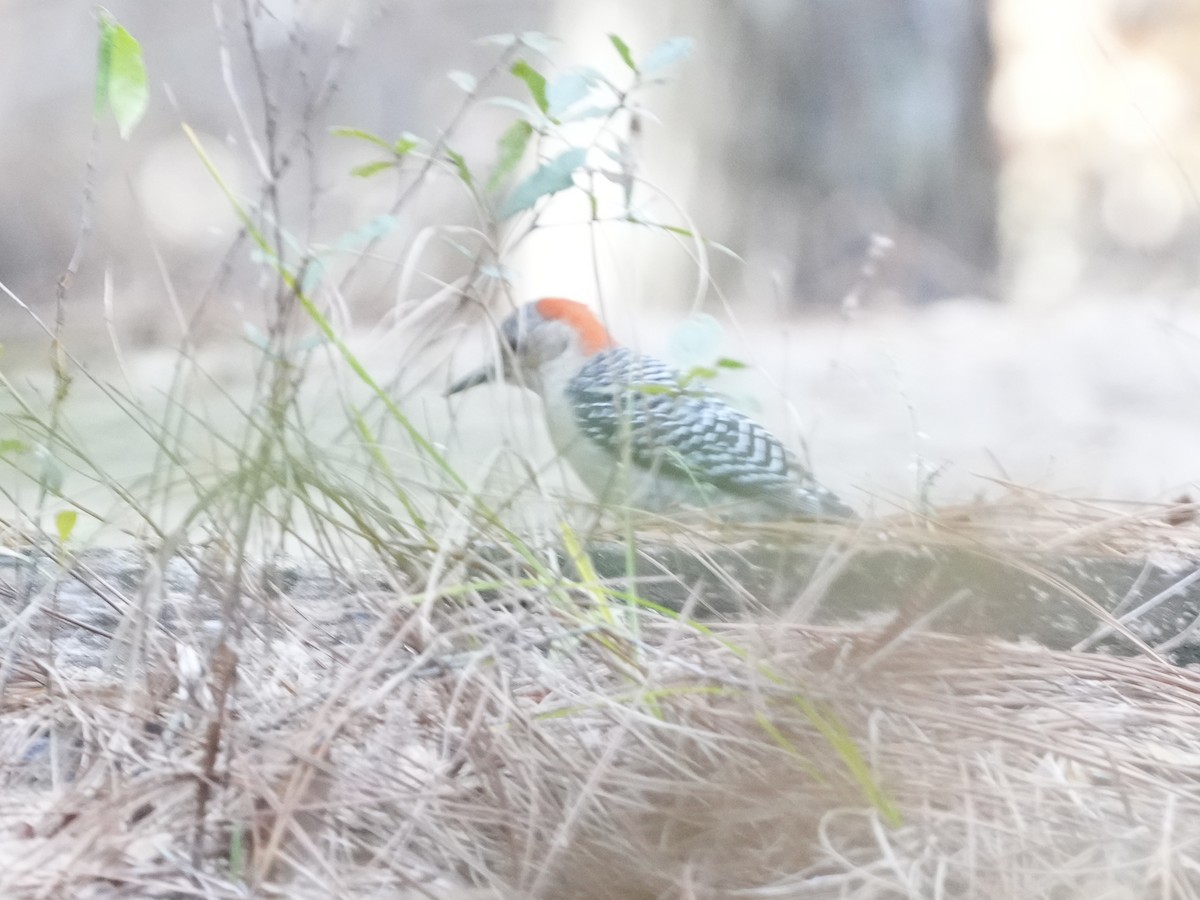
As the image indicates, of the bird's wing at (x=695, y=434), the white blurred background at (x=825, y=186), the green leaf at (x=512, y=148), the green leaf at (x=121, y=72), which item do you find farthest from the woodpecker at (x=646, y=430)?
the green leaf at (x=121, y=72)

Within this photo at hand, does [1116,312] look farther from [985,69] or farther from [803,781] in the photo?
[803,781]

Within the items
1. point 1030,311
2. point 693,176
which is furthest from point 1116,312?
point 693,176

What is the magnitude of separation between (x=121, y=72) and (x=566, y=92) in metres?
0.43

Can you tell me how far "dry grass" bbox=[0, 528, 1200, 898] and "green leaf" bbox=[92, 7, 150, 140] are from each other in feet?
1.42

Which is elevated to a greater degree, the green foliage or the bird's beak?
the green foliage

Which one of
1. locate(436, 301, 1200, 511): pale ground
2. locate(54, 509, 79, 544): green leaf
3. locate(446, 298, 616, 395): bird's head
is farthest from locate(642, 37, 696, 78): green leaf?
locate(446, 298, 616, 395): bird's head

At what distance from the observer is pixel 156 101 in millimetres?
3582

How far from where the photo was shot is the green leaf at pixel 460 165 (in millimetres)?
1009

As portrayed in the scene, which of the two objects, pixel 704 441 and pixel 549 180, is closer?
pixel 549 180

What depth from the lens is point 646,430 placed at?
5.71 feet

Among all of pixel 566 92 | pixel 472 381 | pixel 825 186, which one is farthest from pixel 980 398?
pixel 566 92

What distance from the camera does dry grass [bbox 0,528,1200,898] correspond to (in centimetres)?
80

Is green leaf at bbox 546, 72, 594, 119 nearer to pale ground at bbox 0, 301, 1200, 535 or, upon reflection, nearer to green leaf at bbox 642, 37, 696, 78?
green leaf at bbox 642, 37, 696, 78

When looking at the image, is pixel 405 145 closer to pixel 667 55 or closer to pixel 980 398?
pixel 667 55
